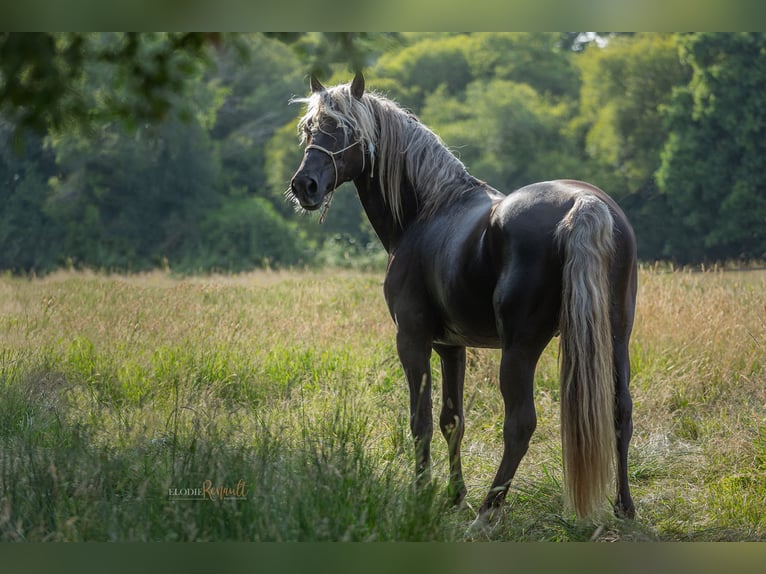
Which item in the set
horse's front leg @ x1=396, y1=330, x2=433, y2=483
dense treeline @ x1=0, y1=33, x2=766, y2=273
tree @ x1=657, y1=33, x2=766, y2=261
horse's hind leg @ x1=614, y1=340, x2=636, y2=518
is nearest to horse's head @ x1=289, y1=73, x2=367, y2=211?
dense treeline @ x1=0, y1=33, x2=766, y2=273

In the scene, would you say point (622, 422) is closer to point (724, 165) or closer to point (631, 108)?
point (724, 165)

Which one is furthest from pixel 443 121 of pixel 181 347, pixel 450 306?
pixel 450 306

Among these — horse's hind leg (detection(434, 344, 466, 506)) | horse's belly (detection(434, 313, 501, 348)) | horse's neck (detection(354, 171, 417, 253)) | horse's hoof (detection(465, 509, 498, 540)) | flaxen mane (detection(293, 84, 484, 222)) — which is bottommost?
horse's hoof (detection(465, 509, 498, 540))

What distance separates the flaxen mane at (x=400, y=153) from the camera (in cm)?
431

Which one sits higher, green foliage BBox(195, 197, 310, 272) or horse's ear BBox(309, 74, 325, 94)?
horse's ear BBox(309, 74, 325, 94)

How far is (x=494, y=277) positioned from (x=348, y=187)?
19.3 metres

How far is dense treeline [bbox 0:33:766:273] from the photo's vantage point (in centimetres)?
470

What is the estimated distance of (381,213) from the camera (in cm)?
455

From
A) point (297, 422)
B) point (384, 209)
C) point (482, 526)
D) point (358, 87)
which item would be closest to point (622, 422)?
point (482, 526)

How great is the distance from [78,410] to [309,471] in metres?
2.19

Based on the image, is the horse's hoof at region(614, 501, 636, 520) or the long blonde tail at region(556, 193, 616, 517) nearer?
the long blonde tail at region(556, 193, 616, 517)

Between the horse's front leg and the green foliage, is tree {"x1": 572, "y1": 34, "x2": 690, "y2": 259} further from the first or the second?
the horse's front leg

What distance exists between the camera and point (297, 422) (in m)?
4.89
